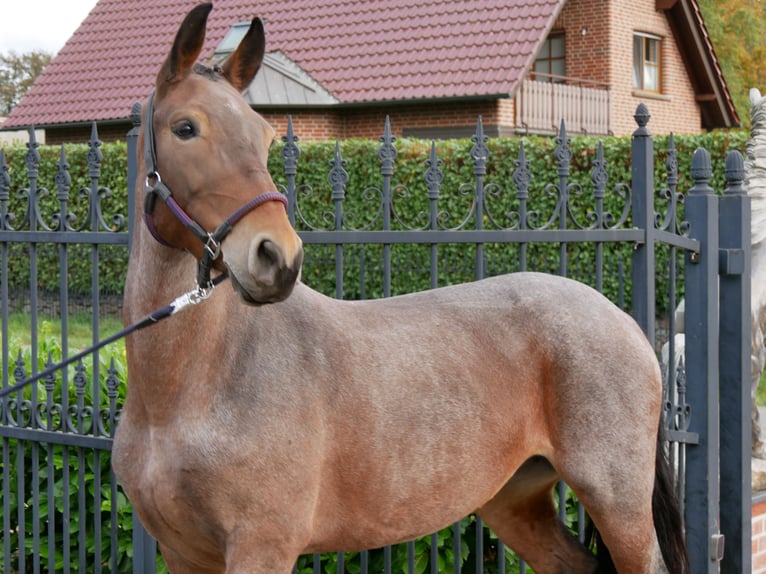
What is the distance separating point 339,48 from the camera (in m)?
21.0

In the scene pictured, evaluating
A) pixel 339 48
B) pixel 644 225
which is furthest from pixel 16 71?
pixel 644 225

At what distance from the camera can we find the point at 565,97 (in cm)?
2027

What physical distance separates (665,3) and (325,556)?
66.8ft

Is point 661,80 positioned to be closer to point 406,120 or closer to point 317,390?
point 406,120

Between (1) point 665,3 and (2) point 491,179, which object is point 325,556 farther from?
(1) point 665,3

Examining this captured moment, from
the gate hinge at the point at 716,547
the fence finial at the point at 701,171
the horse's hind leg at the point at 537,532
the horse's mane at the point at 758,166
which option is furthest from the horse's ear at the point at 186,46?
the horse's mane at the point at 758,166

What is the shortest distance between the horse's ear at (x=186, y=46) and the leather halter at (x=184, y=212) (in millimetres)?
102

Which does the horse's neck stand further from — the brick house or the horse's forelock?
the brick house

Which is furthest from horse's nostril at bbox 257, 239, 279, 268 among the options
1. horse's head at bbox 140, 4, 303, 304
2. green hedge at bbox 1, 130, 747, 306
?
green hedge at bbox 1, 130, 747, 306

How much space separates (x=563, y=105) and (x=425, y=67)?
2943mm

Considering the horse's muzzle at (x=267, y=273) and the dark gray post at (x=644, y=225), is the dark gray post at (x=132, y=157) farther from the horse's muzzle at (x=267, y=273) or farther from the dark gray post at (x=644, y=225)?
the dark gray post at (x=644, y=225)

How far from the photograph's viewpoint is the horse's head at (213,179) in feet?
8.42

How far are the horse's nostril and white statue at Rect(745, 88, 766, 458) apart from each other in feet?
11.9

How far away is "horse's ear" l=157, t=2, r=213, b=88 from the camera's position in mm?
2723
